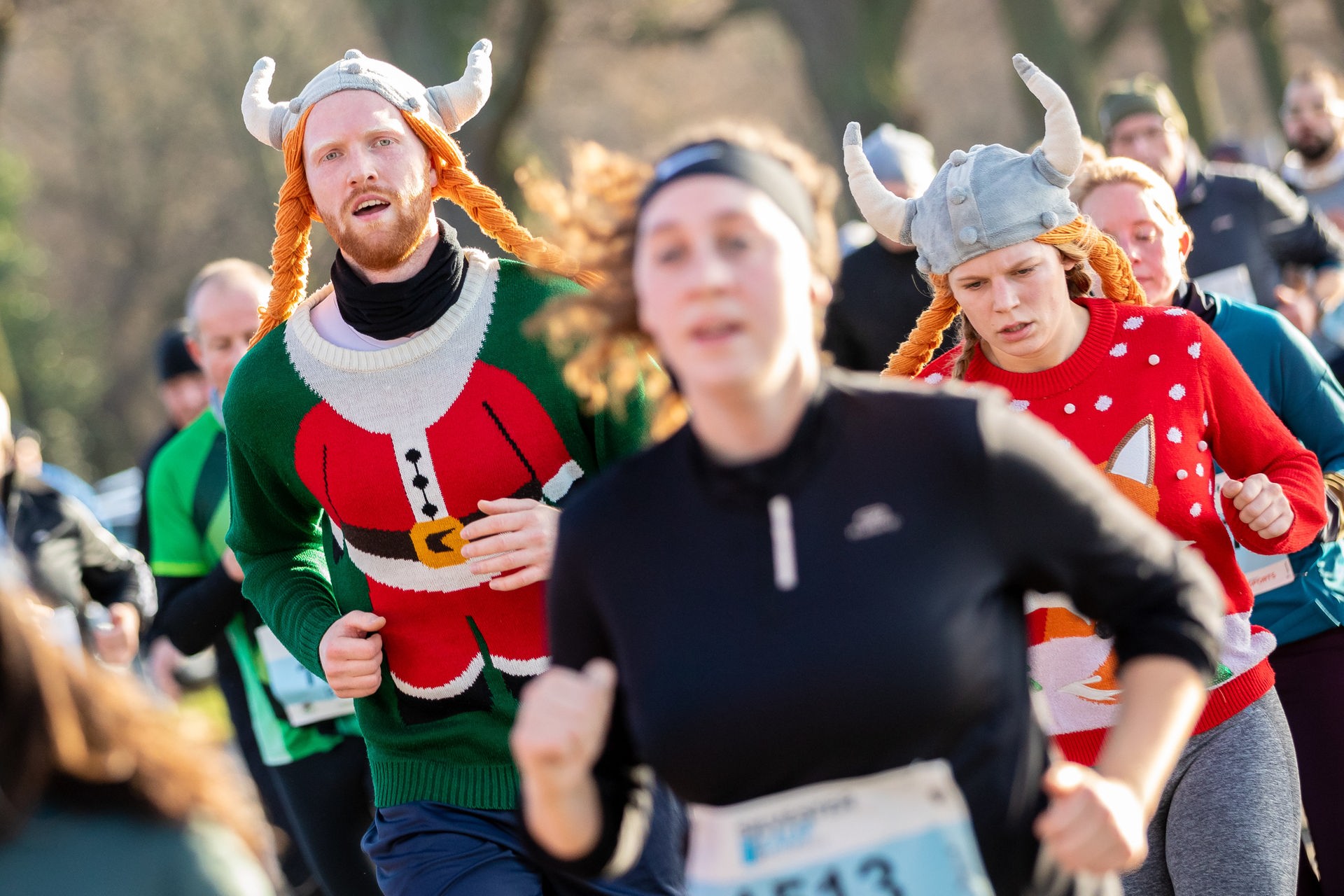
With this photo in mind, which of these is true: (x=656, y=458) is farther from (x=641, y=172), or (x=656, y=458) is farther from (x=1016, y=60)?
(x=1016, y=60)

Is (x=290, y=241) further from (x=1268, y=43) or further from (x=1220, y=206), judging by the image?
(x=1268, y=43)

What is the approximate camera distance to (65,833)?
73.0 inches

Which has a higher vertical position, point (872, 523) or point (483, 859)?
point (872, 523)

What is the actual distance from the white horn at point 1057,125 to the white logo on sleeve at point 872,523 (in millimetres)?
1561

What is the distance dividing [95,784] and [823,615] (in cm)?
89

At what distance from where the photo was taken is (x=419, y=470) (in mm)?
3326

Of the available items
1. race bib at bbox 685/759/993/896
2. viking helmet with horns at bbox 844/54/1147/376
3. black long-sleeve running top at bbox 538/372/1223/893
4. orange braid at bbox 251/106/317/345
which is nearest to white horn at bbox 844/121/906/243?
viking helmet with horns at bbox 844/54/1147/376

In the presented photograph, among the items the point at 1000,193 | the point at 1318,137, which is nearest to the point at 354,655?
the point at 1000,193

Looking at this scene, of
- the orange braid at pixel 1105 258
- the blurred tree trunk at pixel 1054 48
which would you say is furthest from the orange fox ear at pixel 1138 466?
the blurred tree trunk at pixel 1054 48

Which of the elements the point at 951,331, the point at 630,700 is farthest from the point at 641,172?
the point at 951,331

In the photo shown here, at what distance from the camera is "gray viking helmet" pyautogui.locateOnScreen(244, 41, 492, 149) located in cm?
356

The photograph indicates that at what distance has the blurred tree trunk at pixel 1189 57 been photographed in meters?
18.7

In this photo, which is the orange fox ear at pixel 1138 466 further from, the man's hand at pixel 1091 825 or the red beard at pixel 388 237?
the red beard at pixel 388 237

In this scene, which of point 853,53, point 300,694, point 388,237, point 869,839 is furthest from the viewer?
point 853,53
